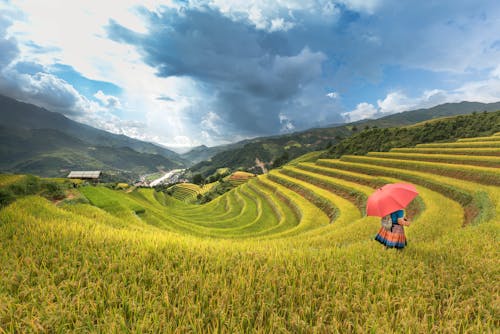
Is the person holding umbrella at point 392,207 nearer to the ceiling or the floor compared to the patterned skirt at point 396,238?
nearer to the ceiling

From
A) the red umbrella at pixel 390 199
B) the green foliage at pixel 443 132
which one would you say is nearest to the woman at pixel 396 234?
the red umbrella at pixel 390 199

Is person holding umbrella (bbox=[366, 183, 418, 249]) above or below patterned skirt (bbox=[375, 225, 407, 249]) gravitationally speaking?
above

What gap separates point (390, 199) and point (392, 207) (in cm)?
20

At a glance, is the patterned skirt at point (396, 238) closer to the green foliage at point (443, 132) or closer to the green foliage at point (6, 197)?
A: the green foliage at point (6, 197)

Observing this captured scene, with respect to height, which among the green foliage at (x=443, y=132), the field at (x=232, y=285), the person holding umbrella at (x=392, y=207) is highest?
the green foliage at (x=443, y=132)

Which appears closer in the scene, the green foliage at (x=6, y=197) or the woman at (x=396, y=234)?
the woman at (x=396, y=234)

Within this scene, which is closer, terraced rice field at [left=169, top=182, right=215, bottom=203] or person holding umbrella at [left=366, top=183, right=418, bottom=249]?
person holding umbrella at [left=366, top=183, right=418, bottom=249]

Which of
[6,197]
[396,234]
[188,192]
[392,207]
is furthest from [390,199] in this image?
[188,192]

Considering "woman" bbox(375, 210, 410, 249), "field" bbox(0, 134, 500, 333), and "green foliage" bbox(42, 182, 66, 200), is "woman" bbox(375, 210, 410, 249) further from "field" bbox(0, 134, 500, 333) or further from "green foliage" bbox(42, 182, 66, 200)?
"green foliage" bbox(42, 182, 66, 200)

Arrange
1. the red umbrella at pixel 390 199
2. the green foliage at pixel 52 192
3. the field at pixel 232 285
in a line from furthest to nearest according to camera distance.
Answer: the green foliage at pixel 52 192 < the red umbrella at pixel 390 199 < the field at pixel 232 285

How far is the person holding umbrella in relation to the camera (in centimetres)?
513

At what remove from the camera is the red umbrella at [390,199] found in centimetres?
510

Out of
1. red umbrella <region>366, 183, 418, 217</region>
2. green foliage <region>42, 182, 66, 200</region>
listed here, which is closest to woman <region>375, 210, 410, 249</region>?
red umbrella <region>366, 183, 418, 217</region>

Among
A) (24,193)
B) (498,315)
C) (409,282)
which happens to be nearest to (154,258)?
(409,282)
